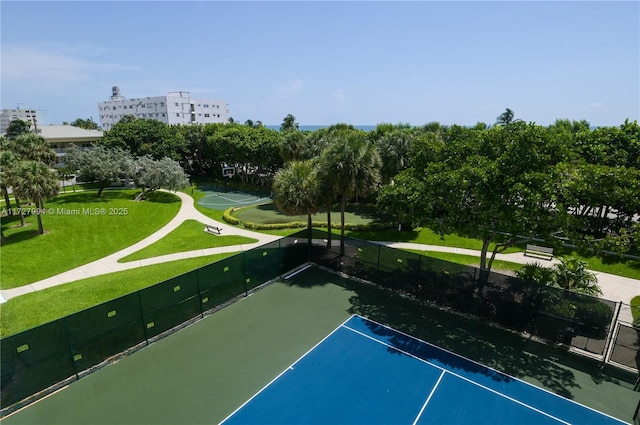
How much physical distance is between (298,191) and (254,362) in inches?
397

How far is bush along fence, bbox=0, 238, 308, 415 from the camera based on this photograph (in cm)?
1042

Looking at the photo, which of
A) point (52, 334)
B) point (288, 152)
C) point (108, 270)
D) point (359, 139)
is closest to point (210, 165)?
point (288, 152)

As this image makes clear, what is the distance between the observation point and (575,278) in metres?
14.5

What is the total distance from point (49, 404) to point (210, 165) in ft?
177

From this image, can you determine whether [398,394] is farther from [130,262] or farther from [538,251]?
[130,262]

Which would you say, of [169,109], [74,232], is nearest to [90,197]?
[74,232]

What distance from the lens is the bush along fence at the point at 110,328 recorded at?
10422mm

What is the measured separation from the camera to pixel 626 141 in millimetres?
23516

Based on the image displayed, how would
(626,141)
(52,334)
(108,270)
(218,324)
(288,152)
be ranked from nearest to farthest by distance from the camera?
(52,334)
(218,324)
(108,270)
(626,141)
(288,152)

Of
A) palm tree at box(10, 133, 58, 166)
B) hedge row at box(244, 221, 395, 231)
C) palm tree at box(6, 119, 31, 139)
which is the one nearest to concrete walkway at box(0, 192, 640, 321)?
hedge row at box(244, 221, 395, 231)

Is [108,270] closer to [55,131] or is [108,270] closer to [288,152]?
[288,152]

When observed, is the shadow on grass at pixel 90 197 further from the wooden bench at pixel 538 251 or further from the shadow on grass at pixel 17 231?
the wooden bench at pixel 538 251

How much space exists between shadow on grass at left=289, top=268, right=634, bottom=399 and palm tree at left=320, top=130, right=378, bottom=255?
594 centimetres

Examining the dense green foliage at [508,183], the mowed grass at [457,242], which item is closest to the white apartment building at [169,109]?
the mowed grass at [457,242]
